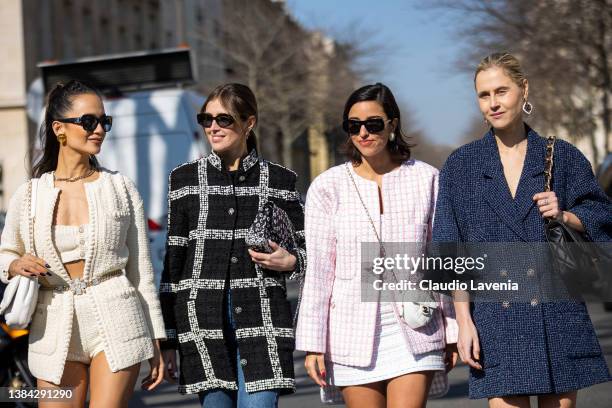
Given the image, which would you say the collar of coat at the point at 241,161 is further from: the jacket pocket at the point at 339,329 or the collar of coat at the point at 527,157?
the collar of coat at the point at 527,157

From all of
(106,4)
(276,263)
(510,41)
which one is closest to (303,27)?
(106,4)

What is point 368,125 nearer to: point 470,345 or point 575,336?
point 470,345

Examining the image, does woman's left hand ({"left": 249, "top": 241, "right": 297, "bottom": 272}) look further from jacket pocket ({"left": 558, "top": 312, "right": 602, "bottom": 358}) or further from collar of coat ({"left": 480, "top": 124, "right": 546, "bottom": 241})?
jacket pocket ({"left": 558, "top": 312, "right": 602, "bottom": 358})

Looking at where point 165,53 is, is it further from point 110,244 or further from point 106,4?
point 106,4

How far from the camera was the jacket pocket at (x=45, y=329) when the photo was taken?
4750 mm

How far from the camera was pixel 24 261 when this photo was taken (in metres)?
4.70

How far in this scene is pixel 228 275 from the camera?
5.10 meters

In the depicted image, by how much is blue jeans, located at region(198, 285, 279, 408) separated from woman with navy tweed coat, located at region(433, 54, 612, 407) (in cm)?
91

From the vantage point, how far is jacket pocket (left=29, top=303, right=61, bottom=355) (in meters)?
4.75

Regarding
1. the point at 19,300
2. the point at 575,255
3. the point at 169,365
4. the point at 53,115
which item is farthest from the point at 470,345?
the point at 53,115

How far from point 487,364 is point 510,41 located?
26.4m

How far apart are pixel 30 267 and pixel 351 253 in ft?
4.20

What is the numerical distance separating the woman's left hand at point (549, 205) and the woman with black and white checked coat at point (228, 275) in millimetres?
1183

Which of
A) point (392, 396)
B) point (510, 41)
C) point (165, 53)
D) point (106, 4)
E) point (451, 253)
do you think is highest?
point (106, 4)
